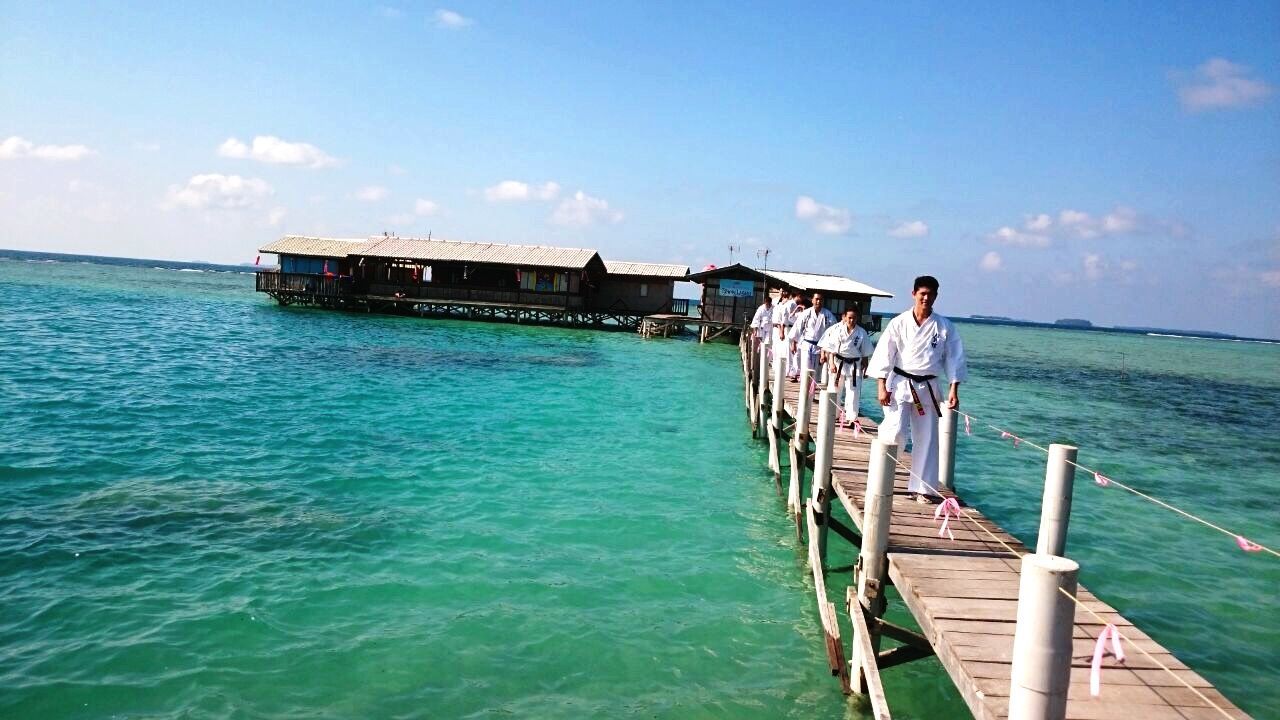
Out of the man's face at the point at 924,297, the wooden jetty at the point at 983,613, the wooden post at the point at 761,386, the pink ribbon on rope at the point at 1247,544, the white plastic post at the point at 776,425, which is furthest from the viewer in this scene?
the wooden post at the point at 761,386

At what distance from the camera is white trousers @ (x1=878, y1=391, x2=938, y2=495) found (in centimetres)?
762

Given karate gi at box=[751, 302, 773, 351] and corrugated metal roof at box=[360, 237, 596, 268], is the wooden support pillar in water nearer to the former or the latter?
karate gi at box=[751, 302, 773, 351]

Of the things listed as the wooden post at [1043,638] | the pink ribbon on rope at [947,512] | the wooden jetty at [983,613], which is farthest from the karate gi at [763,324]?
the wooden post at [1043,638]

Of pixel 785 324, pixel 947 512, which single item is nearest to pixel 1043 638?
pixel 947 512

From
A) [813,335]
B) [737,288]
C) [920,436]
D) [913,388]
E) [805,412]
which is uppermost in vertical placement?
[737,288]

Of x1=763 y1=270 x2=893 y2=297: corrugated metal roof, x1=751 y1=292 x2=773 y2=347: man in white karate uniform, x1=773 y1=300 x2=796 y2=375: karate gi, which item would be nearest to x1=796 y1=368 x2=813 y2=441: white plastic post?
x1=773 y1=300 x2=796 y2=375: karate gi

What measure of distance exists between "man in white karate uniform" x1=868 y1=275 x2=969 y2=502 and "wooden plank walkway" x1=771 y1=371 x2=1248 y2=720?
18.1 inches

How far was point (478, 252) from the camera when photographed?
4641cm

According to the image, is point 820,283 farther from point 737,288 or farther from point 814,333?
point 814,333

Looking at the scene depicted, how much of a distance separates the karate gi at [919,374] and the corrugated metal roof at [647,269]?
40.1 metres

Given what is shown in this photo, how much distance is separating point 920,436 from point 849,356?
4.48 m

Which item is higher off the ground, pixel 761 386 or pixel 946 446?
pixel 946 446

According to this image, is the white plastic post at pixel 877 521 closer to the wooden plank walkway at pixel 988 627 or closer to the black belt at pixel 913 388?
the wooden plank walkway at pixel 988 627

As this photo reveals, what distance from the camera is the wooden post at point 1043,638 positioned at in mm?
3074
